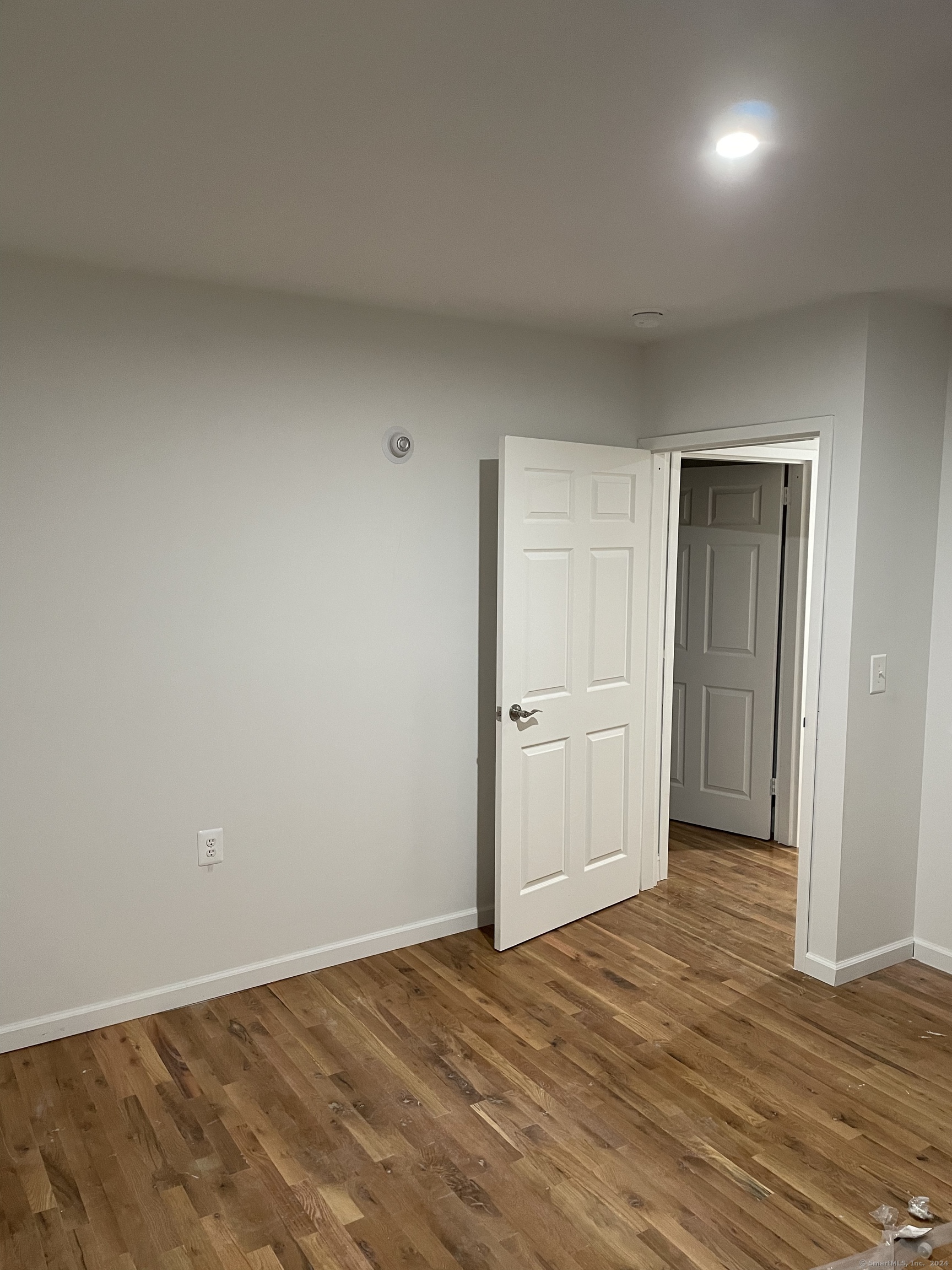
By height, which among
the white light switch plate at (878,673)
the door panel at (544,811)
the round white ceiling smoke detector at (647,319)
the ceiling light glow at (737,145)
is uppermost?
the round white ceiling smoke detector at (647,319)

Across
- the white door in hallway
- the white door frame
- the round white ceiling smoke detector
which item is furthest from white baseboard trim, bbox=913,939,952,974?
the round white ceiling smoke detector

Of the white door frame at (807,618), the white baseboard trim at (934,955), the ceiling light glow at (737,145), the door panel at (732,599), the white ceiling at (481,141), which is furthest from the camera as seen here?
the door panel at (732,599)

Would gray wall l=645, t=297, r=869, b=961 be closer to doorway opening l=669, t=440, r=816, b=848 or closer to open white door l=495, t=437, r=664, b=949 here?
open white door l=495, t=437, r=664, b=949

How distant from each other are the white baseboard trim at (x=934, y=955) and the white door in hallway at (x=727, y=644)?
1.30 m

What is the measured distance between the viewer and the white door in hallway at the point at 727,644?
4.78 meters

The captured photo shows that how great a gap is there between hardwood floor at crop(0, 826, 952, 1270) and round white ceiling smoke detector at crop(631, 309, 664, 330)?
2377 mm

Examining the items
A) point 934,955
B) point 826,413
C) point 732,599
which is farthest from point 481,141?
point 732,599

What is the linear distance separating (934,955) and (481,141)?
323cm

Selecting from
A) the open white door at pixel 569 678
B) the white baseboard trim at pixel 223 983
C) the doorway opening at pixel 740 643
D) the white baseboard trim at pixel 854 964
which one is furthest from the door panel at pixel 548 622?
the white baseboard trim at pixel 854 964

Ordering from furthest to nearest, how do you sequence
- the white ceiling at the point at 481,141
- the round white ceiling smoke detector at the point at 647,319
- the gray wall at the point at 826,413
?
the round white ceiling smoke detector at the point at 647,319, the gray wall at the point at 826,413, the white ceiling at the point at 481,141

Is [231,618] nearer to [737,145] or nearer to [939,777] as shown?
[737,145]

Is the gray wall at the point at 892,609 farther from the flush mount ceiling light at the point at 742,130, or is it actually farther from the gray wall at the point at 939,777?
the flush mount ceiling light at the point at 742,130

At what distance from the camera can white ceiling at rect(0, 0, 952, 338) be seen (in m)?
1.47

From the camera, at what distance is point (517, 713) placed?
3516mm
